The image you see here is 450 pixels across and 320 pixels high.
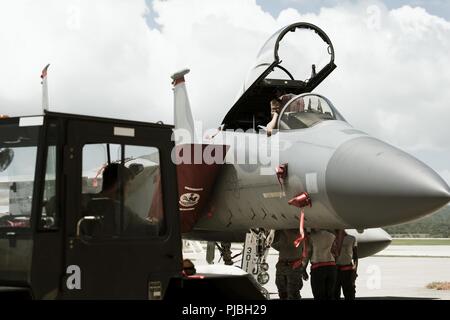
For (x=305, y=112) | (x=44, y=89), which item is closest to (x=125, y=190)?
(x=305, y=112)

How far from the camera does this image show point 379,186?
22.6 ft

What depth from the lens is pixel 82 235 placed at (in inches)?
164

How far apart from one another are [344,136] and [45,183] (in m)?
4.43

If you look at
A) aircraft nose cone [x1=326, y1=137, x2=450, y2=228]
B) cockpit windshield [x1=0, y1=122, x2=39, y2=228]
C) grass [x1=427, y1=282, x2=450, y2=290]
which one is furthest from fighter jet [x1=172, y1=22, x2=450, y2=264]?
grass [x1=427, y1=282, x2=450, y2=290]

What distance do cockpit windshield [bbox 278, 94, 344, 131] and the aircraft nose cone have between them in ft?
3.65

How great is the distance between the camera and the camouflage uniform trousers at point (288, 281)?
9.32 m

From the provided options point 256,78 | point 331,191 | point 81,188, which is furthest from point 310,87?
point 81,188

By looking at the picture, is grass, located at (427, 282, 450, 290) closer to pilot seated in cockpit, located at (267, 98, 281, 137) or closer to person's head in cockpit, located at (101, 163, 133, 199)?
pilot seated in cockpit, located at (267, 98, 281, 137)

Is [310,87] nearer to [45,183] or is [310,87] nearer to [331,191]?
[331,191]

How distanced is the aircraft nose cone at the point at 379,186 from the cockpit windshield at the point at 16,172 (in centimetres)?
367

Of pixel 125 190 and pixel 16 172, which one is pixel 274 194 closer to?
pixel 125 190

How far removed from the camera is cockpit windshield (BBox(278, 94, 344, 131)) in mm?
8539

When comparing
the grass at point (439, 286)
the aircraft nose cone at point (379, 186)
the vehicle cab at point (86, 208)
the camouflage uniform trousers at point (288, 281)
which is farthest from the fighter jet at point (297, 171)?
the grass at point (439, 286)

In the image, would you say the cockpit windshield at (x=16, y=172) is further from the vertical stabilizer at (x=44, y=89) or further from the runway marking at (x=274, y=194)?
the vertical stabilizer at (x=44, y=89)
